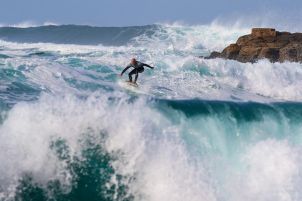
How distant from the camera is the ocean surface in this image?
29.2ft

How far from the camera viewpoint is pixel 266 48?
35.6m

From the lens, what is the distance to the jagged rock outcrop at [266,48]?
35.1 metres

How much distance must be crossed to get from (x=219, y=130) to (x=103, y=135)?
3.93 m

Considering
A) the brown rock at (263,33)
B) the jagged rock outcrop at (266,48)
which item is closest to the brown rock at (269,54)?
the jagged rock outcrop at (266,48)

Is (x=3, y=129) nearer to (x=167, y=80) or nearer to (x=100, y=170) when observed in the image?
(x=100, y=170)

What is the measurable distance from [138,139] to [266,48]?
90.1 feet

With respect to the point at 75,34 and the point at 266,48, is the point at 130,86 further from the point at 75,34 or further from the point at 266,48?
the point at 75,34

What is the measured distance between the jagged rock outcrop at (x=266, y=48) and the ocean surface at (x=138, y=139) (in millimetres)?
18012

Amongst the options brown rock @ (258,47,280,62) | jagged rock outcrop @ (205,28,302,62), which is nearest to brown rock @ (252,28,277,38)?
jagged rock outcrop @ (205,28,302,62)

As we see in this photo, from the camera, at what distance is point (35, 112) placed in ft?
31.3

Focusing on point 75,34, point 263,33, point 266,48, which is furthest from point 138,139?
point 75,34

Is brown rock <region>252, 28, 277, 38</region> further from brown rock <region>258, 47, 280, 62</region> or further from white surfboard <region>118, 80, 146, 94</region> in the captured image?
white surfboard <region>118, 80, 146, 94</region>

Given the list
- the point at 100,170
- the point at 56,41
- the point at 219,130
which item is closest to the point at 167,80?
the point at 219,130

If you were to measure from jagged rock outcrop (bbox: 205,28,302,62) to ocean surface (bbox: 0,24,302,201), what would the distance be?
18.0 m
